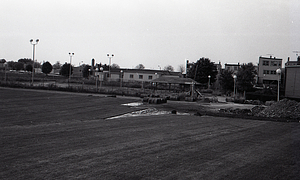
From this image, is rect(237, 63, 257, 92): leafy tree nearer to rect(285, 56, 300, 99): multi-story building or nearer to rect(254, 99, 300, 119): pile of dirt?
rect(285, 56, 300, 99): multi-story building

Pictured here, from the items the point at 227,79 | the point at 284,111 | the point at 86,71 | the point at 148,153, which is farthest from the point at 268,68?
the point at 148,153

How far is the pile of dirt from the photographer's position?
1859 centimetres

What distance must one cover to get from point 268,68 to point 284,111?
56.2 meters

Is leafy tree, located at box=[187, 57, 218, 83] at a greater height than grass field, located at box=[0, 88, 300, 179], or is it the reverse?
leafy tree, located at box=[187, 57, 218, 83]

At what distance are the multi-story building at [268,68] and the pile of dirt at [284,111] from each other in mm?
54381

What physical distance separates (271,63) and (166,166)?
71459 millimetres

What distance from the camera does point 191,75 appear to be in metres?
77.9

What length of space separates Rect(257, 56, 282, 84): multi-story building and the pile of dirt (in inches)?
2141

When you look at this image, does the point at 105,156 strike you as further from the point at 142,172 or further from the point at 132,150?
the point at 142,172

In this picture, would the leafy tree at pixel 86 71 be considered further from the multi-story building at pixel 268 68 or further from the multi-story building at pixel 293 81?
the multi-story building at pixel 293 81

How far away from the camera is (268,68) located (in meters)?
70.8

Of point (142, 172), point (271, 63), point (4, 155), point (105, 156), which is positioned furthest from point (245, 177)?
point (271, 63)

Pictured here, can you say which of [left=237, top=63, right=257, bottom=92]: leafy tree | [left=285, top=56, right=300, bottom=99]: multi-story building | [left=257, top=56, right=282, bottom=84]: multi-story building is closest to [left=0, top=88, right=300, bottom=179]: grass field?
[left=285, top=56, right=300, bottom=99]: multi-story building

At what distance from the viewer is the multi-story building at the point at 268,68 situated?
70438 mm
